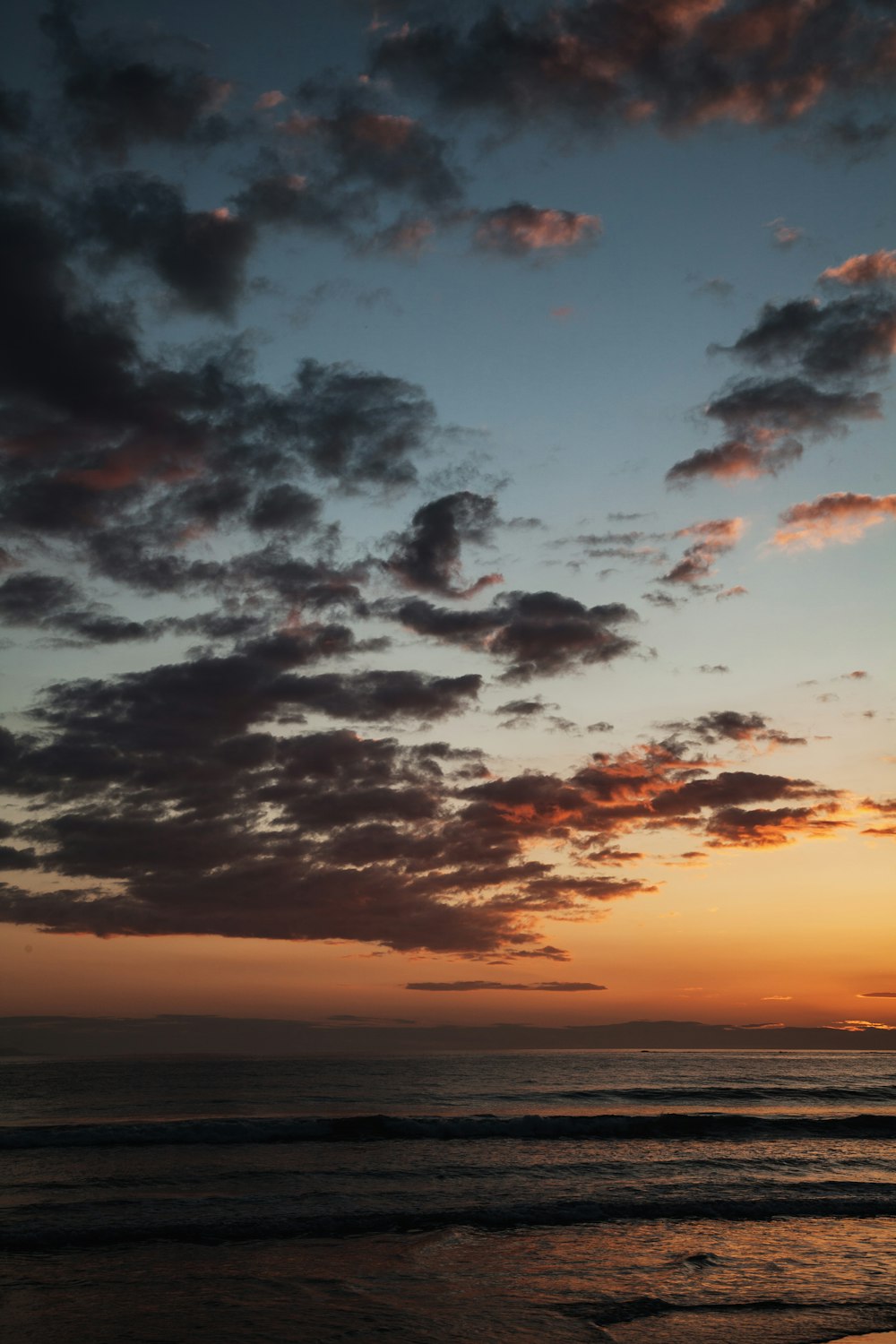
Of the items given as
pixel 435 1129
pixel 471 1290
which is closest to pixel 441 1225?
pixel 471 1290

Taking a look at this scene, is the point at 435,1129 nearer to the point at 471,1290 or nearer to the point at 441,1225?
the point at 441,1225

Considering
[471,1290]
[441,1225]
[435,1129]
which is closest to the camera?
[471,1290]

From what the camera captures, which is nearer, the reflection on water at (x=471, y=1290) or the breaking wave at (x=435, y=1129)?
the reflection on water at (x=471, y=1290)

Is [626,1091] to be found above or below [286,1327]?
below

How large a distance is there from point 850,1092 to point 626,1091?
1763cm

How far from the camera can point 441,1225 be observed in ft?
72.9

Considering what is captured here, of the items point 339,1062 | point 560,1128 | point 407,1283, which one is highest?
point 407,1283

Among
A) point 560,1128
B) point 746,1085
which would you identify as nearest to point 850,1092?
point 746,1085

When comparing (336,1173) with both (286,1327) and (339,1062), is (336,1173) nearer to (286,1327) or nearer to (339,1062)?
(286,1327)

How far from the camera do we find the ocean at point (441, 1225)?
15.0 m

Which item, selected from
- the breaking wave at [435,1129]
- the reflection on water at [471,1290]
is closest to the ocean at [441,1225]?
the reflection on water at [471,1290]

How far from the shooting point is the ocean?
589 inches

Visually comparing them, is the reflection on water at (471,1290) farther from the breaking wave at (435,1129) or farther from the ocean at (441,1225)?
the breaking wave at (435,1129)

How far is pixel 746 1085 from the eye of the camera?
71688 millimetres
